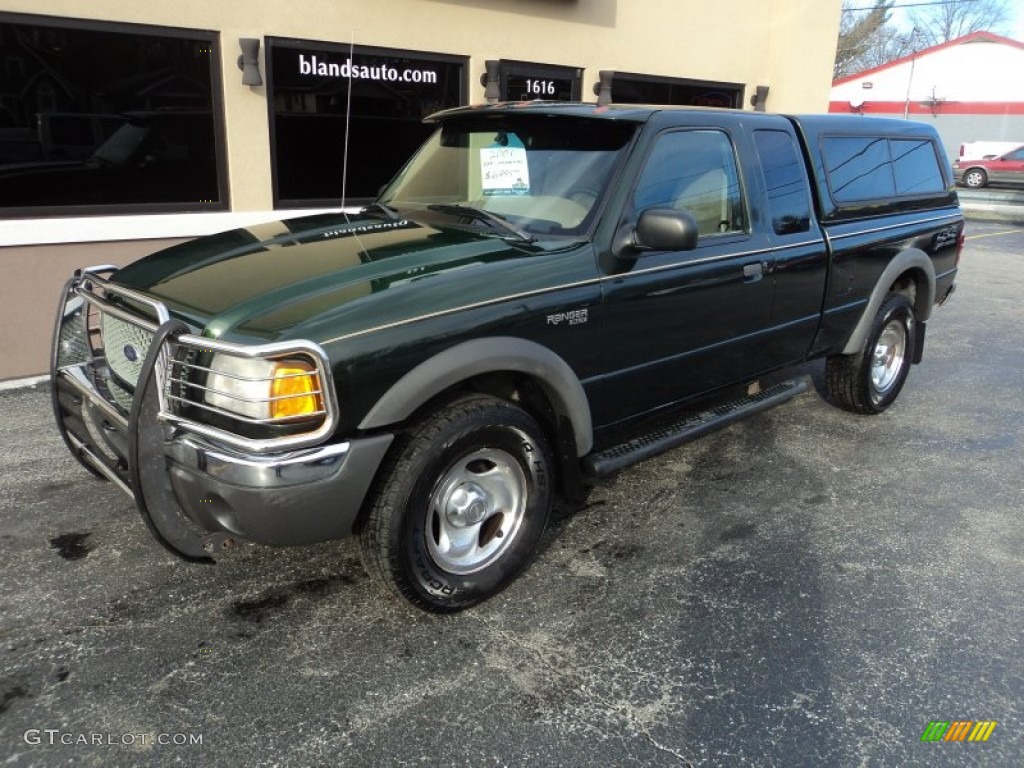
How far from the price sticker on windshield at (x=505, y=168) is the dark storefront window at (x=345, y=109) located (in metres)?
3.06

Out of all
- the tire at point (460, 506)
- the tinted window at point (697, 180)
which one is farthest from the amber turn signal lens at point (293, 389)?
the tinted window at point (697, 180)

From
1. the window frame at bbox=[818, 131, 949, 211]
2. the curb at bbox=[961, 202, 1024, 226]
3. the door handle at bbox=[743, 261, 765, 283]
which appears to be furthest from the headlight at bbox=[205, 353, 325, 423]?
the curb at bbox=[961, 202, 1024, 226]

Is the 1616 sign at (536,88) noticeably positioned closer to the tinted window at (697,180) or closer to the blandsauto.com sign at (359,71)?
the blandsauto.com sign at (359,71)

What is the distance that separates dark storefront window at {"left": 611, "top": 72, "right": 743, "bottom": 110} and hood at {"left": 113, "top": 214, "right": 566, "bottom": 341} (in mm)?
6425

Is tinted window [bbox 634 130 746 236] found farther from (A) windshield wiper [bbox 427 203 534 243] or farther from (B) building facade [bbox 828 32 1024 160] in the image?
(B) building facade [bbox 828 32 1024 160]

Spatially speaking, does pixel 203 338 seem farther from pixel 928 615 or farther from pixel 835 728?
pixel 928 615

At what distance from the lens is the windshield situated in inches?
137

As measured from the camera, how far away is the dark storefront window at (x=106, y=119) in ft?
19.2

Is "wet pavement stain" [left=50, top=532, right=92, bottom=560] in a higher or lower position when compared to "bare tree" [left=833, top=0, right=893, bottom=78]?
lower

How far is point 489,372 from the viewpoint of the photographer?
302cm

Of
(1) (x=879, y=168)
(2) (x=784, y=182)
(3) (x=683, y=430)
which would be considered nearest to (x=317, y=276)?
(3) (x=683, y=430)

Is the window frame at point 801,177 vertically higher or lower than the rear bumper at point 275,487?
higher

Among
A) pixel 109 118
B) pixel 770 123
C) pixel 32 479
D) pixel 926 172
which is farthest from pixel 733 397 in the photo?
pixel 109 118

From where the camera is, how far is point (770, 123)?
4281 millimetres
